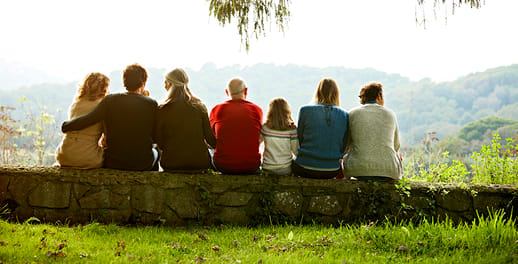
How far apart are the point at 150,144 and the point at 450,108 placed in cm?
4354

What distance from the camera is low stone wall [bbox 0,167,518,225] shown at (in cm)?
419

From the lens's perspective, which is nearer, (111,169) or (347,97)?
(111,169)

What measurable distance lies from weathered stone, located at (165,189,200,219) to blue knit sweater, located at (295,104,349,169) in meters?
1.12

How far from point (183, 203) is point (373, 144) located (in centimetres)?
197

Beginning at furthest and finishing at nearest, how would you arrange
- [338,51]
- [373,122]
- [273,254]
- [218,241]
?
[338,51], [373,122], [218,241], [273,254]

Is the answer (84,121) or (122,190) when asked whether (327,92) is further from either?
(84,121)

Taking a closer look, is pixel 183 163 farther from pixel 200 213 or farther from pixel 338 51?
pixel 338 51

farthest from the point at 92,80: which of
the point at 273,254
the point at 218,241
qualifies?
the point at 273,254

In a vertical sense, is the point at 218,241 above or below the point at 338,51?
below

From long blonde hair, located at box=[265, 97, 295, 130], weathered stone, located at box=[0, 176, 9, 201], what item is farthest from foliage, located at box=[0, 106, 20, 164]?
long blonde hair, located at box=[265, 97, 295, 130]

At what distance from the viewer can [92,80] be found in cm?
426

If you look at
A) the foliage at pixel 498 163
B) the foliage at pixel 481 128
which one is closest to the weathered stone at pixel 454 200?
the foliage at pixel 498 163

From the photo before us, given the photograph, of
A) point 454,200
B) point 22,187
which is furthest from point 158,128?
point 454,200

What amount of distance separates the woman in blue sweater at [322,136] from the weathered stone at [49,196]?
2254 mm
